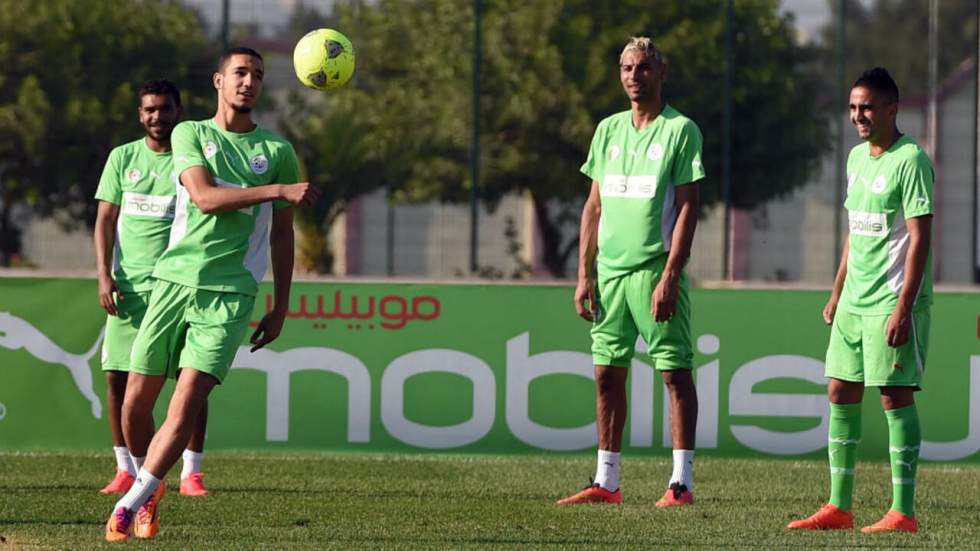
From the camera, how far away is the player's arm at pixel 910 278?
25.2 feet

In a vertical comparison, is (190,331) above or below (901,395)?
above

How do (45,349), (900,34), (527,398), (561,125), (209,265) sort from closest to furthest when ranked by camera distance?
(209,265), (45,349), (527,398), (561,125), (900,34)

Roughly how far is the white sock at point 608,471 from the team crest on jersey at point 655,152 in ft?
5.02

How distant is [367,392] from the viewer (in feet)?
38.3

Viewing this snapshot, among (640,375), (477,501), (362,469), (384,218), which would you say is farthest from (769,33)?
(477,501)

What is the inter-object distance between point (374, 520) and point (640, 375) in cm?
383

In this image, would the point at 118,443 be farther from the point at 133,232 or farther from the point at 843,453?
the point at 843,453

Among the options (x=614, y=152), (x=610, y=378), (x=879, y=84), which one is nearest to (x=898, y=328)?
(x=879, y=84)

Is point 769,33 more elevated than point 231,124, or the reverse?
point 769,33

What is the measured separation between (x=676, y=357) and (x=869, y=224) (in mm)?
1415

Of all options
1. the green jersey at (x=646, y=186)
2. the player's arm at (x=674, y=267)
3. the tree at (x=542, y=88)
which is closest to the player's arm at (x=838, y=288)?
the player's arm at (x=674, y=267)

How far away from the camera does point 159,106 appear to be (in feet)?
29.9

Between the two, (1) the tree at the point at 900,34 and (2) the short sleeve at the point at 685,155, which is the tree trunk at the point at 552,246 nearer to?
(2) the short sleeve at the point at 685,155

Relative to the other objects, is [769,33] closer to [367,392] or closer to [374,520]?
[367,392]
